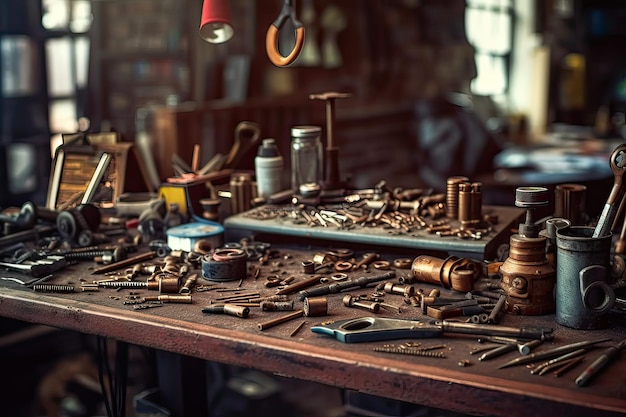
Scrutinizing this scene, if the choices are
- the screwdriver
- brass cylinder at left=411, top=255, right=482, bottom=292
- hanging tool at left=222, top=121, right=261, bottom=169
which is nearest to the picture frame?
hanging tool at left=222, top=121, right=261, bottom=169

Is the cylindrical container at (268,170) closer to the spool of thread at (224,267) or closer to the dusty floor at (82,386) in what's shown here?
the spool of thread at (224,267)

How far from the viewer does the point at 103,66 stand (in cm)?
541

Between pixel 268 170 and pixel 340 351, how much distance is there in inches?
47.0

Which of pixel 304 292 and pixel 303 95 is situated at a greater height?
pixel 303 95

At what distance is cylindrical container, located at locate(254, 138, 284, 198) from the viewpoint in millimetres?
2727

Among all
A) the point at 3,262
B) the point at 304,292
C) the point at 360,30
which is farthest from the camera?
the point at 360,30

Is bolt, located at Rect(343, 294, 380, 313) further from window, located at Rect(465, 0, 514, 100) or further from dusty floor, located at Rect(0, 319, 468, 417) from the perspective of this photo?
window, located at Rect(465, 0, 514, 100)

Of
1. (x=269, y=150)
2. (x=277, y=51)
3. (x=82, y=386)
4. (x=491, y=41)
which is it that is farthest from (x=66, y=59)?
(x=491, y=41)

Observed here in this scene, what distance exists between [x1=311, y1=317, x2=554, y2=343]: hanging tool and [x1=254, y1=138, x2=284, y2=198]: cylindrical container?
105 centimetres

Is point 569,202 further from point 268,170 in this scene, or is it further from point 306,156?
point 268,170

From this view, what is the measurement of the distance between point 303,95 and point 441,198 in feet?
12.1

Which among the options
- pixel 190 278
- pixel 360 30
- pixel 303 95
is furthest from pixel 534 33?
pixel 190 278

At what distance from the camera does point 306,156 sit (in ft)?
8.99

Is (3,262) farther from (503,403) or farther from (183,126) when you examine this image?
(183,126)
